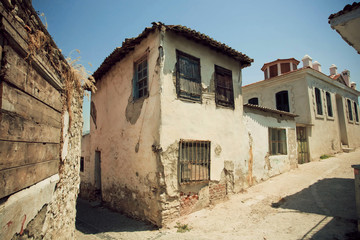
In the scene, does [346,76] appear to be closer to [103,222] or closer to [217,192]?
[217,192]

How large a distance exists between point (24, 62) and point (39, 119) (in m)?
0.73

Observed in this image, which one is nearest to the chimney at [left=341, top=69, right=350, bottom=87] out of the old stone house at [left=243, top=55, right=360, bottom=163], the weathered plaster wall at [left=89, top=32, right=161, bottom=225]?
the old stone house at [left=243, top=55, right=360, bottom=163]

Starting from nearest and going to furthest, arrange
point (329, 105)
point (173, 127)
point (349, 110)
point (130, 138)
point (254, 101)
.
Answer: point (173, 127)
point (130, 138)
point (329, 105)
point (254, 101)
point (349, 110)

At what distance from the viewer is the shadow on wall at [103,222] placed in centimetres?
567

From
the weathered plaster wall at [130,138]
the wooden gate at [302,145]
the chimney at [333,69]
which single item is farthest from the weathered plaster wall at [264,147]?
the chimney at [333,69]

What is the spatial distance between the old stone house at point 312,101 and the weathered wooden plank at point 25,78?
13.4 metres

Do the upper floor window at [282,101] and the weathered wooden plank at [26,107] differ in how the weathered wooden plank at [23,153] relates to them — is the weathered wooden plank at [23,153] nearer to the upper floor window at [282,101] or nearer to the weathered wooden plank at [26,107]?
the weathered wooden plank at [26,107]

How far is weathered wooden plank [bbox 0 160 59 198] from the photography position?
1.74 m

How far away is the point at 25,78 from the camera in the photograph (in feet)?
6.91

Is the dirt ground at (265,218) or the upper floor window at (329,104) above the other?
the upper floor window at (329,104)

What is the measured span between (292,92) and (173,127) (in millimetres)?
11895

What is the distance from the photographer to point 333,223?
4.88 m

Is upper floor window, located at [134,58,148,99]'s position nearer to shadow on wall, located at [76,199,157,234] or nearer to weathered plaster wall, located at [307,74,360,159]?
shadow on wall, located at [76,199,157,234]

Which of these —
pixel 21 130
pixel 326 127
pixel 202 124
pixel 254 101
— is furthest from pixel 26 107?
pixel 326 127
